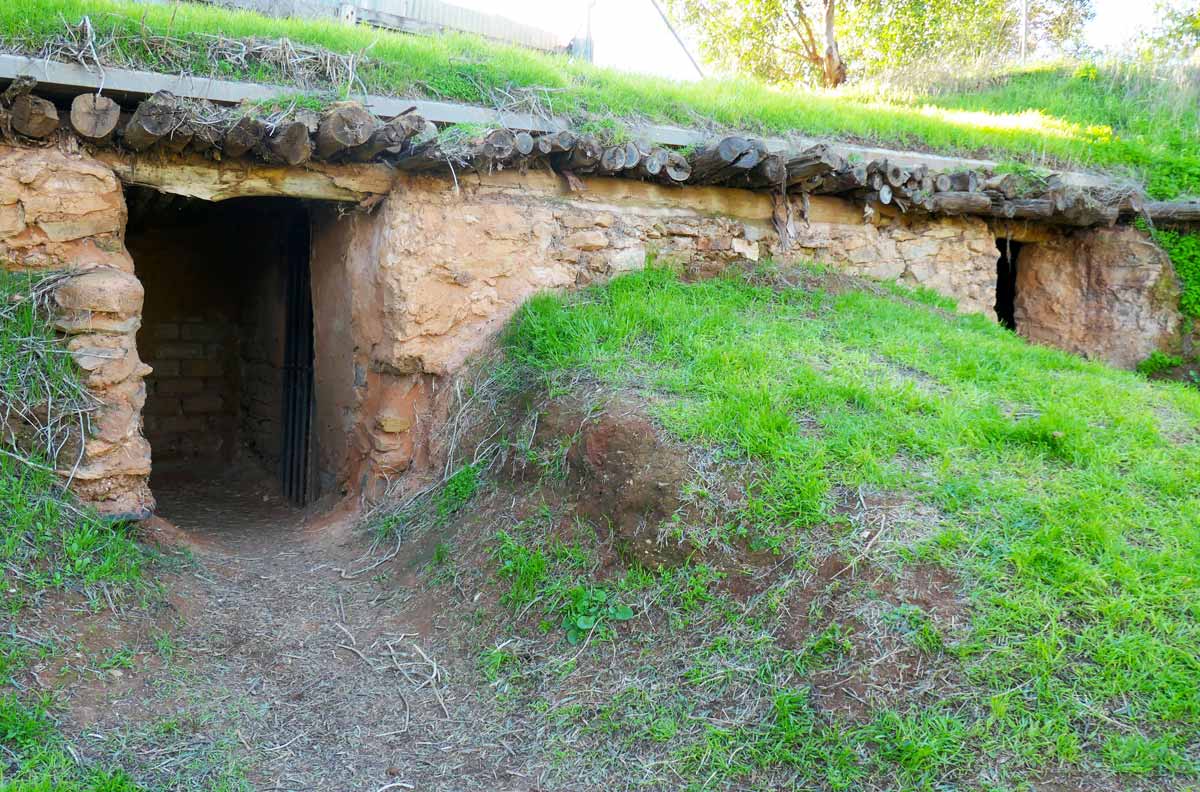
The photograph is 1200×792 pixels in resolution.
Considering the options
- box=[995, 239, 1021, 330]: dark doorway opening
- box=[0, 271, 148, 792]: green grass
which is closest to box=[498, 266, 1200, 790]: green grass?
box=[0, 271, 148, 792]: green grass

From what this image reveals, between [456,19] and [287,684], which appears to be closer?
[287,684]

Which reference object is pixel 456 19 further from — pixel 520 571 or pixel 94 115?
pixel 520 571

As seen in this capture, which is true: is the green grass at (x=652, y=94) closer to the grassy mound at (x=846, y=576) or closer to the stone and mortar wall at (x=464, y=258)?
the stone and mortar wall at (x=464, y=258)

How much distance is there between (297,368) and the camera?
7336 millimetres

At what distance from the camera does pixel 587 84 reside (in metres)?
6.54

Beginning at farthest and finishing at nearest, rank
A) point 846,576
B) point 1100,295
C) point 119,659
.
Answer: point 1100,295, point 119,659, point 846,576

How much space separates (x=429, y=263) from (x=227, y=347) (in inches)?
168

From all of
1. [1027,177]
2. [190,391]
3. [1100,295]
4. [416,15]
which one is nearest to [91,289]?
[190,391]

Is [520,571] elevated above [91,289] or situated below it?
below

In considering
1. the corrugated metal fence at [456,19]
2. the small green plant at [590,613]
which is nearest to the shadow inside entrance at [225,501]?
the small green plant at [590,613]

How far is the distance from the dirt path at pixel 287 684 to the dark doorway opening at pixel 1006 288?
595 cm

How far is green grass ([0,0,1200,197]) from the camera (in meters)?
Result: 5.02

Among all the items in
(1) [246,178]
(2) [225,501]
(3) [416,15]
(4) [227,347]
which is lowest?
(2) [225,501]

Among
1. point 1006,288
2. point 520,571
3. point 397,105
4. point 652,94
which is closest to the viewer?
point 520,571
